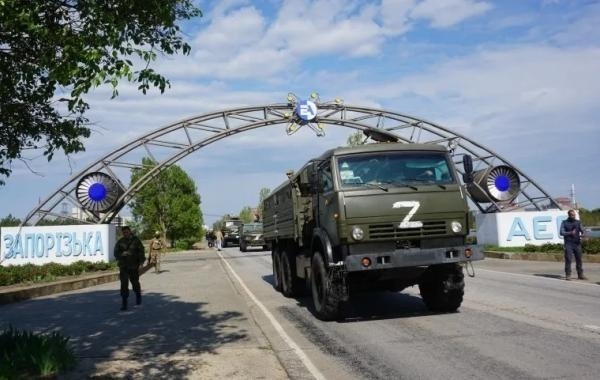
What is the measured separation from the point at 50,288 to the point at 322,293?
34.7ft

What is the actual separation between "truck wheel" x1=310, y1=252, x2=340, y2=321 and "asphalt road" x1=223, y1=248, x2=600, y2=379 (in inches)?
8.0

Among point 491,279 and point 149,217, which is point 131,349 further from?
point 149,217

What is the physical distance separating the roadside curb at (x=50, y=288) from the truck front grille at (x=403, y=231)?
1038cm

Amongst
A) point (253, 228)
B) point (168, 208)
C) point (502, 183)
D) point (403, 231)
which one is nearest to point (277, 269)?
point (403, 231)

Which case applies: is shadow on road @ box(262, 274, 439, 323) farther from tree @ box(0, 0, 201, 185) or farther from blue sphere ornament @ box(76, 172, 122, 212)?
blue sphere ornament @ box(76, 172, 122, 212)

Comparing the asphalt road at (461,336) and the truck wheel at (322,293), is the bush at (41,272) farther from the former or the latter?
the truck wheel at (322,293)

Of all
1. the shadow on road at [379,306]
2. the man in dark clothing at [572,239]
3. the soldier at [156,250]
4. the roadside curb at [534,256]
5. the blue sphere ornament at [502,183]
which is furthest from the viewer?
the blue sphere ornament at [502,183]

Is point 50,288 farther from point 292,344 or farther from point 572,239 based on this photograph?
point 572,239

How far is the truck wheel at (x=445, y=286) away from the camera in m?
9.93

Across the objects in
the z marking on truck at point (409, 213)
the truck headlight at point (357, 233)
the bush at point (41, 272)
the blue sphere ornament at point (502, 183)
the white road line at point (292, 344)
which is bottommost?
the white road line at point (292, 344)

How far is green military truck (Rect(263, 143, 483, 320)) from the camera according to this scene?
9133 millimetres

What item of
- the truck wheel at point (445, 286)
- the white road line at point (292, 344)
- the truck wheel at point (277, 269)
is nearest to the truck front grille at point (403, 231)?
the truck wheel at point (445, 286)

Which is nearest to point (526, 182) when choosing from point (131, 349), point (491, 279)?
point (491, 279)

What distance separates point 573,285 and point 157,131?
22.0 m
